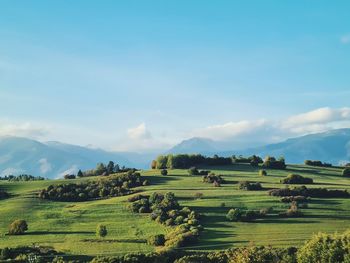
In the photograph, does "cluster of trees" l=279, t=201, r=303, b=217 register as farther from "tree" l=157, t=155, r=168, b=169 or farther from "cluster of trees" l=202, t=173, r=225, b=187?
"tree" l=157, t=155, r=168, b=169

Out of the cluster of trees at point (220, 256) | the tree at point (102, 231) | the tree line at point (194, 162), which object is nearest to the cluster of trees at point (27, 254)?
the cluster of trees at point (220, 256)

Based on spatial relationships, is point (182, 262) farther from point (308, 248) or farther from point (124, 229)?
point (124, 229)

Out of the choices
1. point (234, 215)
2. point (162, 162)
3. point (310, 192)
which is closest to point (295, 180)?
point (310, 192)

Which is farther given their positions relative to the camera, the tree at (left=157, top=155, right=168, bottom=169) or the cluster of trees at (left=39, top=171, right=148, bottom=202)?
the tree at (left=157, top=155, right=168, bottom=169)

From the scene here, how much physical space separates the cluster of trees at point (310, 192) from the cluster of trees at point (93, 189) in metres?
38.1

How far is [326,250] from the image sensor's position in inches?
2987

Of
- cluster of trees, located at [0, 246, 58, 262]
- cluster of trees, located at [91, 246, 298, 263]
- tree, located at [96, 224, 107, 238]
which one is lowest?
cluster of trees, located at [91, 246, 298, 263]

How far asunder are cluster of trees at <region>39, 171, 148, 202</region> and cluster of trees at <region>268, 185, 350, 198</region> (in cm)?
3806

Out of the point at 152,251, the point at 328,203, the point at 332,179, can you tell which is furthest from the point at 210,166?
the point at 152,251

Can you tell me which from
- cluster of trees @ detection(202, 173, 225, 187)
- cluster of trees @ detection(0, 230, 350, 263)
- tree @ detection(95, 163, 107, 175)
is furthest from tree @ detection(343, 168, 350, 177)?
cluster of trees @ detection(0, 230, 350, 263)

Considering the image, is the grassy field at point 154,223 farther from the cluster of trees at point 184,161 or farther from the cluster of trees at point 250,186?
the cluster of trees at point 184,161

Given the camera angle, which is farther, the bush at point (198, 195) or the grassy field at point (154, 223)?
the bush at point (198, 195)

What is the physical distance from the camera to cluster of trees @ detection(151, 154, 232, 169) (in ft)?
619

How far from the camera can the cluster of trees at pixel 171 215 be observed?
96.6 meters
